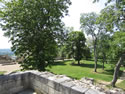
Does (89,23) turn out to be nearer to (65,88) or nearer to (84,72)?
(84,72)

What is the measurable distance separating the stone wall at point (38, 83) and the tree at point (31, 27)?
3.69 m

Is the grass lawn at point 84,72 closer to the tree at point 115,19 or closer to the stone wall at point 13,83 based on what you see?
the tree at point 115,19

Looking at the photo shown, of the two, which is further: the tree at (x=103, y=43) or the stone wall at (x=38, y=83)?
the tree at (x=103, y=43)

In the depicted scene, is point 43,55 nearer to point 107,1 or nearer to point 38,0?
point 38,0

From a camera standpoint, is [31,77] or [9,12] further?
[9,12]

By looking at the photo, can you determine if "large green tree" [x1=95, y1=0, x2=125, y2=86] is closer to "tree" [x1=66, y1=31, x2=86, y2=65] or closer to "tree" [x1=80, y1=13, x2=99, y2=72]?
"tree" [x1=80, y1=13, x2=99, y2=72]

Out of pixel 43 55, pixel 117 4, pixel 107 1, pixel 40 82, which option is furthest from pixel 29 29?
pixel 117 4

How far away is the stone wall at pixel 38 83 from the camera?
6.90 feet

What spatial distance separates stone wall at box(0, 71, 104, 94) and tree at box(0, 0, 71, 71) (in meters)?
3.69

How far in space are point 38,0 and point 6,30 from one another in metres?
3.63

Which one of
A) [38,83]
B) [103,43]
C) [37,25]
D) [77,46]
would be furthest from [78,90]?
[77,46]

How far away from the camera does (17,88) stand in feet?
9.51

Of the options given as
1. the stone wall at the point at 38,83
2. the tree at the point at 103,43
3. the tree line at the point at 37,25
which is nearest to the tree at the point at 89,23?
the tree at the point at 103,43

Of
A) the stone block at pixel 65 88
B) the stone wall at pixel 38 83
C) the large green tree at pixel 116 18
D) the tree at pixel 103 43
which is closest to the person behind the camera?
the stone block at pixel 65 88
